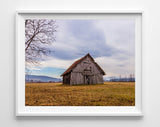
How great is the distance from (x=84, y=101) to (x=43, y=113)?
363mm

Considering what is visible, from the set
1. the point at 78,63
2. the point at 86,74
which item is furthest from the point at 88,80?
the point at 78,63

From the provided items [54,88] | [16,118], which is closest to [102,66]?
[54,88]

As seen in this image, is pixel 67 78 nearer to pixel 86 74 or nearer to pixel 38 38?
pixel 86 74

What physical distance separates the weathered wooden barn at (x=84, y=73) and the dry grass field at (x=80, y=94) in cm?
5

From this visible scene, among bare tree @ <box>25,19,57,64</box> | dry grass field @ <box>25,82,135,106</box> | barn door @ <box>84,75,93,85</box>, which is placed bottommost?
dry grass field @ <box>25,82,135,106</box>

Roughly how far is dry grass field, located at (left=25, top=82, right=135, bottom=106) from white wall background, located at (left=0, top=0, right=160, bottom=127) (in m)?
0.13

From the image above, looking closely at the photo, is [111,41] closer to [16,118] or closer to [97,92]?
[97,92]

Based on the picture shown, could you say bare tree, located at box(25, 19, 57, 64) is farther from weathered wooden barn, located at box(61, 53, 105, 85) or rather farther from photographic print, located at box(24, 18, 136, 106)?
weathered wooden barn, located at box(61, 53, 105, 85)

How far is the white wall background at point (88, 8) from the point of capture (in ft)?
4.84

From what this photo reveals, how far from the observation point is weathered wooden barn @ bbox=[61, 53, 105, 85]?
1583 mm

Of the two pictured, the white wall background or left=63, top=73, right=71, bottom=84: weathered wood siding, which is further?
left=63, top=73, right=71, bottom=84: weathered wood siding

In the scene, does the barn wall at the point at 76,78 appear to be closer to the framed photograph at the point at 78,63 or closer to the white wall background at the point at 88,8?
the framed photograph at the point at 78,63

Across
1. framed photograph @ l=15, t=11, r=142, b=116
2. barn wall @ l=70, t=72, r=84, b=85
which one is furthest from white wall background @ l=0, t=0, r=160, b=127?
barn wall @ l=70, t=72, r=84, b=85

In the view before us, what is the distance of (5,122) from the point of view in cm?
149
